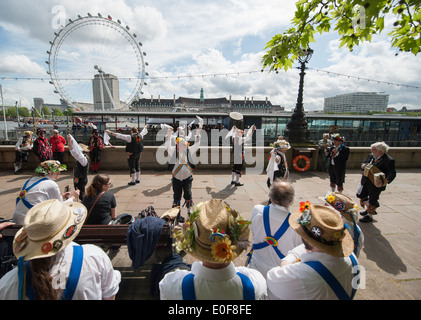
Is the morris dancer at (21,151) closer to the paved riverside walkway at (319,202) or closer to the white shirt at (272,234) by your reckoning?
the paved riverside walkway at (319,202)

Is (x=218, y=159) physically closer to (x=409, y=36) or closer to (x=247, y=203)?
(x=247, y=203)

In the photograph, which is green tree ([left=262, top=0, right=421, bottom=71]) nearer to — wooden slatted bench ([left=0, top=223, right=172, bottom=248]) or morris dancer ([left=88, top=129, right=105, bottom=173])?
wooden slatted bench ([left=0, top=223, right=172, bottom=248])

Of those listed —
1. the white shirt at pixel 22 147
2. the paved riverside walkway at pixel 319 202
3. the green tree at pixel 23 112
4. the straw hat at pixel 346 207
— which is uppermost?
the green tree at pixel 23 112

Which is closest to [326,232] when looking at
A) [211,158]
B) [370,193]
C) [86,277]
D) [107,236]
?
[86,277]

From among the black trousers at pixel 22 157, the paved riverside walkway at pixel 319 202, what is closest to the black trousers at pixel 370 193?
the paved riverside walkway at pixel 319 202

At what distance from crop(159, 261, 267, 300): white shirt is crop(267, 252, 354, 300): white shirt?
0.14 metres

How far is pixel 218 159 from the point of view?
27.9 feet

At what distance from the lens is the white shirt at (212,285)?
1260 millimetres

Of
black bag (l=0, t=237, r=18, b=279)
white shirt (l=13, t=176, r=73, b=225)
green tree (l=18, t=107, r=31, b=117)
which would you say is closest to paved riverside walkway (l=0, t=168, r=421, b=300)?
black bag (l=0, t=237, r=18, b=279)

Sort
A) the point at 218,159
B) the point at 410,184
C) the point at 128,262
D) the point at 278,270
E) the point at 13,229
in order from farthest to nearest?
the point at 218,159 < the point at 410,184 < the point at 128,262 < the point at 13,229 < the point at 278,270

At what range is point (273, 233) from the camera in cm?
211

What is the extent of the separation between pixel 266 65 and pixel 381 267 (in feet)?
10.9

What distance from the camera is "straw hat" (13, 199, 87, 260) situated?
4.21 feet
